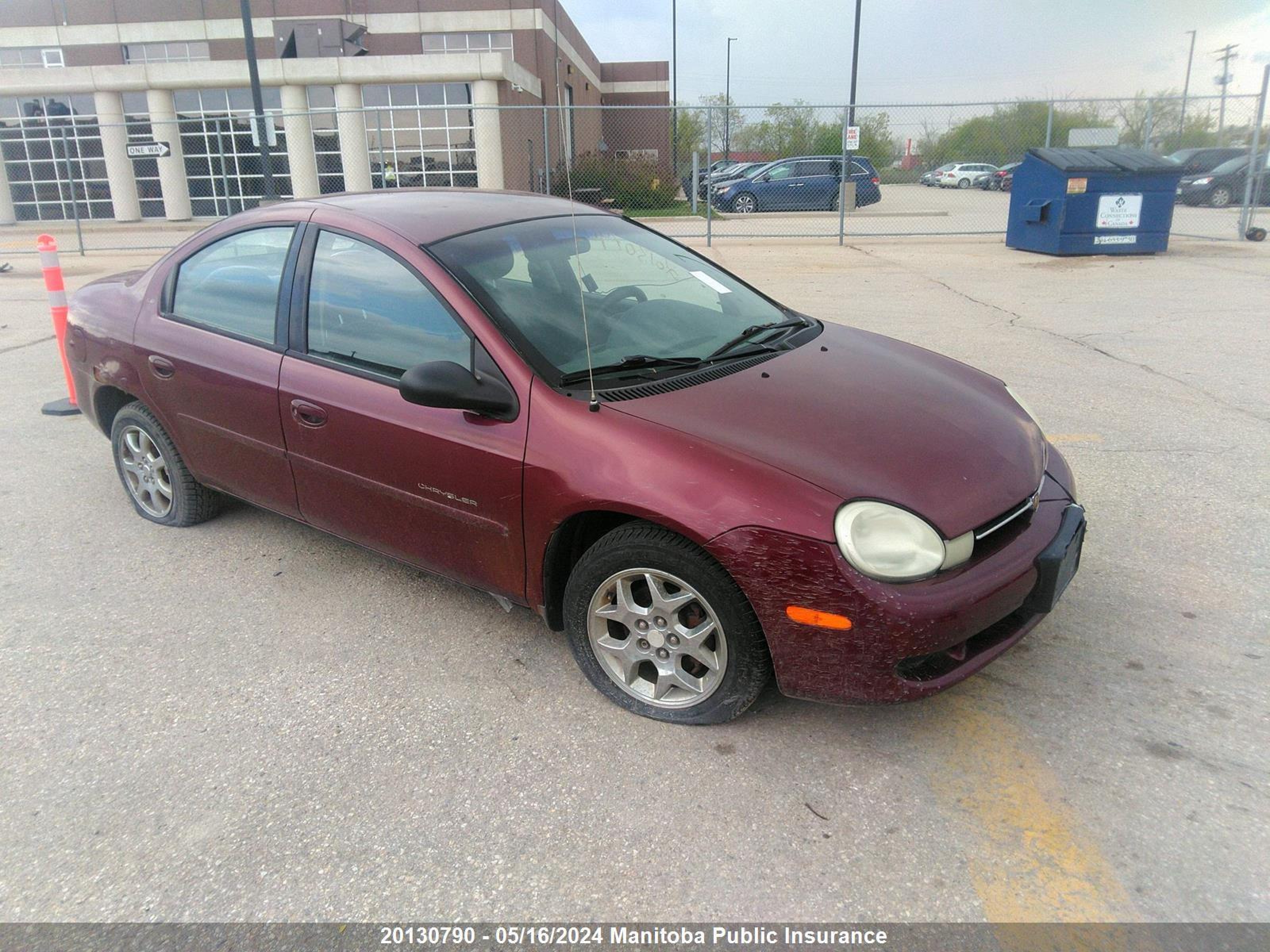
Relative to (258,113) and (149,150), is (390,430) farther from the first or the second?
(149,150)

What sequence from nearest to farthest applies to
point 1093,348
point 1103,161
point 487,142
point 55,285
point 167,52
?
point 55,285
point 1093,348
point 1103,161
point 487,142
point 167,52

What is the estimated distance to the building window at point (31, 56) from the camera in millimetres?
33812

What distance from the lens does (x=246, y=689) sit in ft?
9.95

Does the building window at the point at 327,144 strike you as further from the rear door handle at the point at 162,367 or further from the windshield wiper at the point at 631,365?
the windshield wiper at the point at 631,365

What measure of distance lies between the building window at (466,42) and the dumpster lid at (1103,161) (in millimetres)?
27222

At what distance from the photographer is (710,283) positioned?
3904mm

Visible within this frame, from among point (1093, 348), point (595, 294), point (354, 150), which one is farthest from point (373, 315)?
point (354, 150)

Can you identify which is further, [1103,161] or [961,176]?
[961,176]

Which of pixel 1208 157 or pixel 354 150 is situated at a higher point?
pixel 354 150

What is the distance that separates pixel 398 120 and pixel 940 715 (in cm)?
2740

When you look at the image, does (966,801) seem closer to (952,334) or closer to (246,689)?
(246,689)

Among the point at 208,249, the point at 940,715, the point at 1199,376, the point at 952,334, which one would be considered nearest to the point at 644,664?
the point at 940,715

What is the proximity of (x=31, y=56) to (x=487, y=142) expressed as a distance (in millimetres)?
21820

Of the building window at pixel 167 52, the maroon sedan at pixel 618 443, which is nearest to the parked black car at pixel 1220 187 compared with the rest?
the maroon sedan at pixel 618 443
